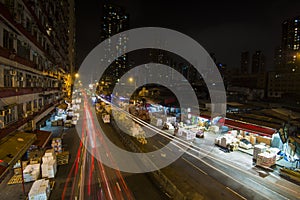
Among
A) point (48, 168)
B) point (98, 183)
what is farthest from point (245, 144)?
point (48, 168)

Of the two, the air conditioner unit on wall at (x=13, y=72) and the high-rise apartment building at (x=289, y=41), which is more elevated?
the high-rise apartment building at (x=289, y=41)

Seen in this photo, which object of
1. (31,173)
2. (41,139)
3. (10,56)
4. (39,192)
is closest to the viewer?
(39,192)

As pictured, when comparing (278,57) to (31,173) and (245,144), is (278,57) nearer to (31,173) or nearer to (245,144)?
(245,144)

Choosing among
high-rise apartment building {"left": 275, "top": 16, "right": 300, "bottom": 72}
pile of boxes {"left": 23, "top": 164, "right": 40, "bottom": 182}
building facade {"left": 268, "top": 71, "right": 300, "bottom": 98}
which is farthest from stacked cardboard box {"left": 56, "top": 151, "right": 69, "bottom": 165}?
high-rise apartment building {"left": 275, "top": 16, "right": 300, "bottom": 72}

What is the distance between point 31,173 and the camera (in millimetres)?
12188

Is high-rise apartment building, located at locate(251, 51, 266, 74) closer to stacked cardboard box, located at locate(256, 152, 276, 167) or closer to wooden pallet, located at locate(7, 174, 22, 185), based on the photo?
stacked cardboard box, located at locate(256, 152, 276, 167)

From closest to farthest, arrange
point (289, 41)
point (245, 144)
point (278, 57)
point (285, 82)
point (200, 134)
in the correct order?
point (245, 144) → point (200, 134) → point (285, 82) → point (289, 41) → point (278, 57)

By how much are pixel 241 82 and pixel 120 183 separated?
292 ft

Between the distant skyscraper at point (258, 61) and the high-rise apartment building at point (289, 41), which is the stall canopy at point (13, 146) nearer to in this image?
the high-rise apartment building at point (289, 41)

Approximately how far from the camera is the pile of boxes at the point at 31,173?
1205 cm

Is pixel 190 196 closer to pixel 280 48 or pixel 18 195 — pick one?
pixel 18 195

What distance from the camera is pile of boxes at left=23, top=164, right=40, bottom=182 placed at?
1205cm

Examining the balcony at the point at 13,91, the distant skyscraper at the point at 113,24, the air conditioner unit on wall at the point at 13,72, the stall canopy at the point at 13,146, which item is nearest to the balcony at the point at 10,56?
the air conditioner unit on wall at the point at 13,72

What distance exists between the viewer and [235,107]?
27.8 metres
